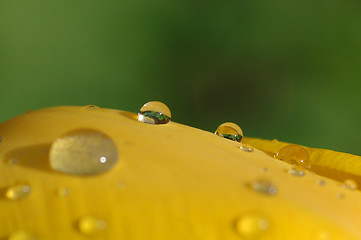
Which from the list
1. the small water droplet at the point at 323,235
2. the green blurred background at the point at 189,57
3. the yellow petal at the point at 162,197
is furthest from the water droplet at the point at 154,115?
the green blurred background at the point at 189,57

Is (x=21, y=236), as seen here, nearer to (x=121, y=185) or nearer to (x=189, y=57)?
(x=121, y=185)

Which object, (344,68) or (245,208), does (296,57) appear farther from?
Answer: (245,208)

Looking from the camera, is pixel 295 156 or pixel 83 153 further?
pixel 295 156

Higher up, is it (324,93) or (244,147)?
(324,93)

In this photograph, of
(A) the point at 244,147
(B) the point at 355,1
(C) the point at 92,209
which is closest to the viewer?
(C) the point at 92,209

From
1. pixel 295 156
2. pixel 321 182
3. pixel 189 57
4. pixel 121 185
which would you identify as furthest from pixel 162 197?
pixel 189 57

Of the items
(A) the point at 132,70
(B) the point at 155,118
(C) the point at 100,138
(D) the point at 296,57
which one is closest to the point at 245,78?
(D) the point at 296,57
